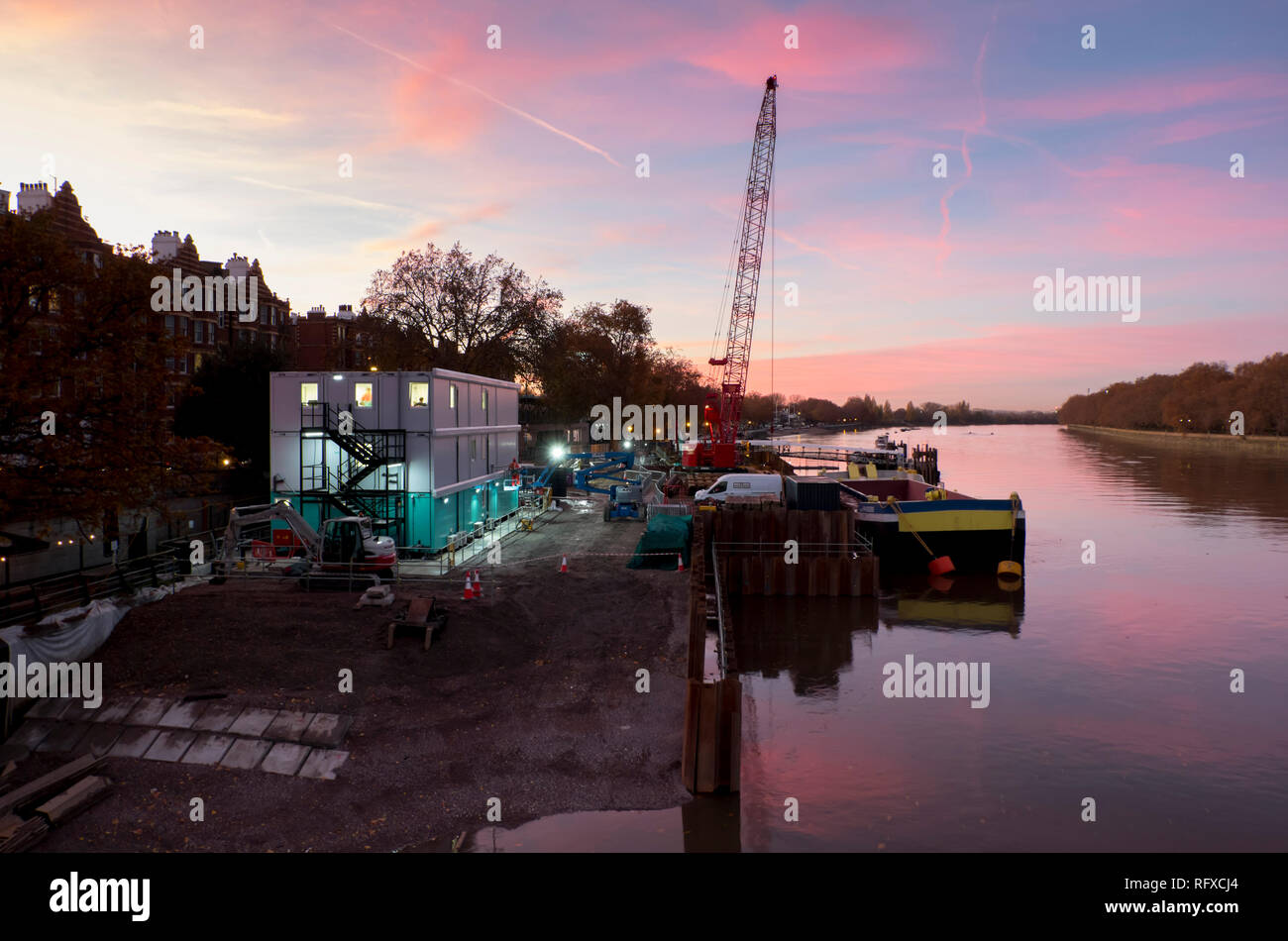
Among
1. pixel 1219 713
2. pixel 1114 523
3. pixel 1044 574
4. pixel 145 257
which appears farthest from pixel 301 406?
pixel 1114 523

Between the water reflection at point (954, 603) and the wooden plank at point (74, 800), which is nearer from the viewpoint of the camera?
the wooden plank at point (74, 800)

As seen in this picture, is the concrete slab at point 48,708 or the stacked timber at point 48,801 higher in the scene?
the concrete slab at point 48,708

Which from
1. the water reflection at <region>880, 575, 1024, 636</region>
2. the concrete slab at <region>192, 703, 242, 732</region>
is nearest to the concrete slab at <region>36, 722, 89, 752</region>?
the concrete slab at <region>192, 703, 242, 732</region>

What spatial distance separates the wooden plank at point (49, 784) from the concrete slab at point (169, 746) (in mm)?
957

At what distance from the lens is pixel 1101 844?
1541 centimetres

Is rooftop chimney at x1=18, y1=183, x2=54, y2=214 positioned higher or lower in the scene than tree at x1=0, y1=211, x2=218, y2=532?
higher

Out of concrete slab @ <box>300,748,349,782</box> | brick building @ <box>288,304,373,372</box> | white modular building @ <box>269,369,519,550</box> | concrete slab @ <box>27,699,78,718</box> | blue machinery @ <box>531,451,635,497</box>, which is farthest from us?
brick building @ <box>288,304,373,372</box>

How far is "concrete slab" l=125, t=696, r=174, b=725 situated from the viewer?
1656 cm

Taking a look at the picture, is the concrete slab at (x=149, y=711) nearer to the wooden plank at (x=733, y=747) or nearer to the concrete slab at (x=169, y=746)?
the concrete slab at (x=169, y=746)

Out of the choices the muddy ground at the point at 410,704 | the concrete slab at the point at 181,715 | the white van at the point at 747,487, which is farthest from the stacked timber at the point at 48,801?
the white van at the point at 747,487

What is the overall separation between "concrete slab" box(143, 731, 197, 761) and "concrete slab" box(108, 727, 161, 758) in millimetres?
157

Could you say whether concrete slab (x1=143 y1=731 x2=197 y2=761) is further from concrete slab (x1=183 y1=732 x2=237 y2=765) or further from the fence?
the fence

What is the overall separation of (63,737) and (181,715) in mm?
2489

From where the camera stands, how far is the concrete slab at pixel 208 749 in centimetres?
1527
